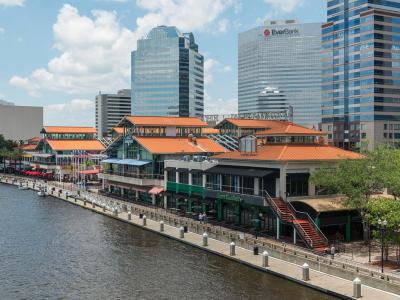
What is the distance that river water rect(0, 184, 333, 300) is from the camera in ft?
141

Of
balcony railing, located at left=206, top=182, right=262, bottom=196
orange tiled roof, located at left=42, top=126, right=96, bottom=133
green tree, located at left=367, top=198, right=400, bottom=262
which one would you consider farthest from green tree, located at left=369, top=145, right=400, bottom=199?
orange tiled roof, located at left=42, top=126, right=96, bottom=133

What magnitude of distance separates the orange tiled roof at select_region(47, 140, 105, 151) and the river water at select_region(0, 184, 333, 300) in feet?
254

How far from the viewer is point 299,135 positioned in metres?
69.2

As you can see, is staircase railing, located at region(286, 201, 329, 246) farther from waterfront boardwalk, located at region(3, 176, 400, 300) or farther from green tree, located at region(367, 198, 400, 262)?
waterfront boardwalk, located at region(3, 176, 400, 300)

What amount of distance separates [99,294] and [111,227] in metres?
31.5

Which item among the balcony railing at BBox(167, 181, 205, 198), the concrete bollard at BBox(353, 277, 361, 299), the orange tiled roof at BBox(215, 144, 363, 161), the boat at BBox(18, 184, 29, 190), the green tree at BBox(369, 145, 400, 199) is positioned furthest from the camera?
the boat at BBox(18, 184, 29, 190)

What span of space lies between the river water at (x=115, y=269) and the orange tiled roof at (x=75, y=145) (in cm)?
7746

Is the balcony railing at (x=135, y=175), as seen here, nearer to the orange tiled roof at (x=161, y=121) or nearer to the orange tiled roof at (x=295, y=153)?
the orange tiled roof at (x=161, y=121)

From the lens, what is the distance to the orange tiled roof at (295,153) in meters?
63.2

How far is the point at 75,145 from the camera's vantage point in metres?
156

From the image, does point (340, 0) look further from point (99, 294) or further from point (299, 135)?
point (99, 294)

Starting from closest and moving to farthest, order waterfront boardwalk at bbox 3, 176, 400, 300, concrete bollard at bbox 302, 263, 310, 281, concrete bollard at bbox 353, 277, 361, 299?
concrete bollard at bbox 353, 277, 361, 299
waterfront boardwalk at bbox 3, 176, 400, 300
concrete bollard at bbox 302, 263, 310, 281

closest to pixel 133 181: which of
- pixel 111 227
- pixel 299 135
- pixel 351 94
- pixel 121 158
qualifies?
pixel 121 158

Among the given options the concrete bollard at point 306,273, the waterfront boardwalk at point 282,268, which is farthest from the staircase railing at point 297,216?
the concrete bollard at point 306,273
